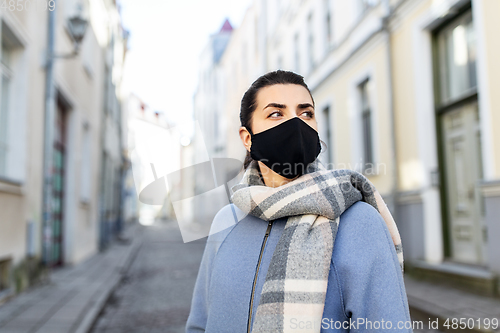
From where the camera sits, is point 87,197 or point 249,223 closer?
point 249,223

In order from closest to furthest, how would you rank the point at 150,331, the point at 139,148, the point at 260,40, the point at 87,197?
1. the point at 139,148
2. the point at 150,331
3. the point at 87,197
4. the point at 260,40

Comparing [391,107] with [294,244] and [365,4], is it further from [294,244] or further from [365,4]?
[294,244]

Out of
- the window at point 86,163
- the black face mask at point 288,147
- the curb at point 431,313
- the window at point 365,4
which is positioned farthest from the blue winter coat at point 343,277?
the window at point 86,163

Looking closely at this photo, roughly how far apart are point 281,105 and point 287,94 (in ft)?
0.15

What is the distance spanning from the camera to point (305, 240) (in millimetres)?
1337

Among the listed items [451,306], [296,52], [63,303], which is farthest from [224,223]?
[296,52]

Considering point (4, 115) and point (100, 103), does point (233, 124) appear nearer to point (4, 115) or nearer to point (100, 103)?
point (100, 103)

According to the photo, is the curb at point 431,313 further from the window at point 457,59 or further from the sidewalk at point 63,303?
the sidewalk at point 63,303

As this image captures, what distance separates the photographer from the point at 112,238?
58.6 feet

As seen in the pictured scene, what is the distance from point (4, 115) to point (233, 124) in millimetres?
18764

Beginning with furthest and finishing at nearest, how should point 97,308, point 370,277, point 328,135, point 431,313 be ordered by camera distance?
point 328,135 → point 97,308 → point 431,313 → point 370,277

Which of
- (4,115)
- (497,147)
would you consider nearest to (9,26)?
(4,115)

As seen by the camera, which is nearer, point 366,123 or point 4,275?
point 4,275

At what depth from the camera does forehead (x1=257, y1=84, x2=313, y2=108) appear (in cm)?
157
